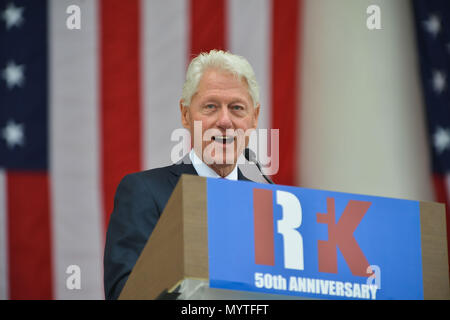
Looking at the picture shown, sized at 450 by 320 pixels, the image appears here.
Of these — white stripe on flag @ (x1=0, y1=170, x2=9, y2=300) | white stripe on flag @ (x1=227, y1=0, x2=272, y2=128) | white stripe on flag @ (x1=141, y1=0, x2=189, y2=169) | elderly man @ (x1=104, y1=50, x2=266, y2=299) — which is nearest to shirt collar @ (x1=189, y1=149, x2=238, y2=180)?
elderly man @ (x1=104, y1=50, x2=266, y2=299)

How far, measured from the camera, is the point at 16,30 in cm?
511

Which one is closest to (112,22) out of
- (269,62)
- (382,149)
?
(269,62)

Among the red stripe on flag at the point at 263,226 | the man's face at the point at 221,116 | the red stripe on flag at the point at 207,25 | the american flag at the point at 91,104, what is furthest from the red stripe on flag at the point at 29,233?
the red stripe on flag at the point at 263,226

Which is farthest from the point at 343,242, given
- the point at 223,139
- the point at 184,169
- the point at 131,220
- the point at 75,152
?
the point at 75,152

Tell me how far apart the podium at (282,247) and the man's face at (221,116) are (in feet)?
2.61

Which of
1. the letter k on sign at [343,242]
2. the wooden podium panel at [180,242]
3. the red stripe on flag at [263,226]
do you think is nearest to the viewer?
the wooden podium panel at [180,242]

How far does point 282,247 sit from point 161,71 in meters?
3.09

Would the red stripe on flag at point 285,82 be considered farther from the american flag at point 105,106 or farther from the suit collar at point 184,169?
the suit collar at point 184,169

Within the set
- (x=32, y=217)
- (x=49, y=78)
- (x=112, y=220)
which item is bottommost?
(x=32, y=217)

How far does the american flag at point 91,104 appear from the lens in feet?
16.2

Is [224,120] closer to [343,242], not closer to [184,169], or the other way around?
[184,169]

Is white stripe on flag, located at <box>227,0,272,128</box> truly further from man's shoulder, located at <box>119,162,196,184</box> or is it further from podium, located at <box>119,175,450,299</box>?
podium, located at <box>119,175,450,299</box>
